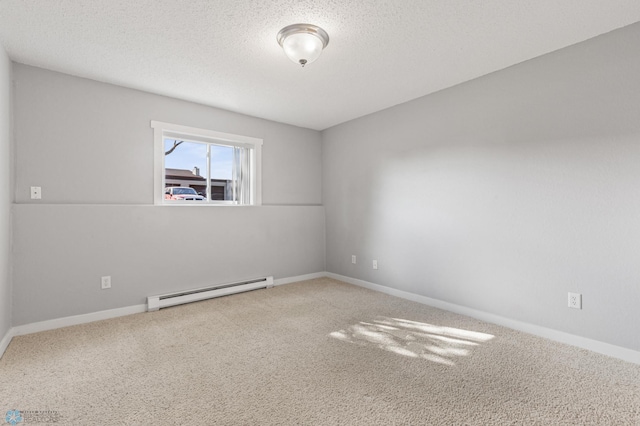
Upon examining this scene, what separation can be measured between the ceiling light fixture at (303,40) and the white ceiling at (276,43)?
0.05 metres

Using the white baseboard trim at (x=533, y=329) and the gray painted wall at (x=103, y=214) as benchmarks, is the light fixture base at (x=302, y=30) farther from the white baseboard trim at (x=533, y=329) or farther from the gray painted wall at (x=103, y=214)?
the white baseboard trim at (x=533, y=329)

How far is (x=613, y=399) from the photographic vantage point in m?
1.68

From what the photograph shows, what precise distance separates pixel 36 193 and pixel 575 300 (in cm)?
462

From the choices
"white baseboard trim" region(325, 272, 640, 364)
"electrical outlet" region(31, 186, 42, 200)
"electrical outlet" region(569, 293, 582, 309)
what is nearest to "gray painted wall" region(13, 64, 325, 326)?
"electrical outlet" region(31, 186, 42, 200)

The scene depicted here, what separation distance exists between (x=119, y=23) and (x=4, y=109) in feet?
3.98

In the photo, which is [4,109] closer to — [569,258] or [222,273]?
[222,273]

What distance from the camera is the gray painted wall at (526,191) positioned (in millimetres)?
2158

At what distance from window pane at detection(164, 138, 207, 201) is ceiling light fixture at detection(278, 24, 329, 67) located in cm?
201

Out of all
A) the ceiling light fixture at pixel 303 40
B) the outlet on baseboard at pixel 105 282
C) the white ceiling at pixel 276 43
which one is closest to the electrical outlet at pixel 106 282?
the outlet on baseboard at pixel 105 282

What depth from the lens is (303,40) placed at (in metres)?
2.14

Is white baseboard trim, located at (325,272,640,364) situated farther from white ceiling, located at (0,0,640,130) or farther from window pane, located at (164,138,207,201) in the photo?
window pane, located at (164,138,207,201)

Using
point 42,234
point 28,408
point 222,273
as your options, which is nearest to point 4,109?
point 42,234

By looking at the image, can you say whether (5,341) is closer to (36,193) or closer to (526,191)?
(36,193)

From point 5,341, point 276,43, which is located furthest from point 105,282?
point 276,43
